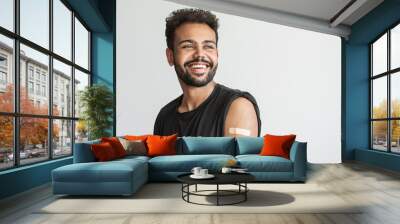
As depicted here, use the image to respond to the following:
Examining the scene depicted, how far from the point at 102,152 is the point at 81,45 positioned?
3413mm

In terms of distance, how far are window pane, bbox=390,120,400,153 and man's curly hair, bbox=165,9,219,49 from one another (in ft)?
13.9

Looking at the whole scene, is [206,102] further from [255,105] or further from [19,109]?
[19,109]

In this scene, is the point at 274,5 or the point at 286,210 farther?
the point at 274,5

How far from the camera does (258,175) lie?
5.88 meters

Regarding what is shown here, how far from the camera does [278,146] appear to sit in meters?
6.32

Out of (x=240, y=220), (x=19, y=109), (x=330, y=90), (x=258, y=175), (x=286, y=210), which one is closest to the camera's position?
(x=240, y=220)

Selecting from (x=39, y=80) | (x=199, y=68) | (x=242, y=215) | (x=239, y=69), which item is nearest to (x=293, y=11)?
(x=239, y=69)

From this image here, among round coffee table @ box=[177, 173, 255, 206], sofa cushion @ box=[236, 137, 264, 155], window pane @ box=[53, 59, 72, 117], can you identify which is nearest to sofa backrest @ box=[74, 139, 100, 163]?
window pane @ box=[53, 59, 72, 117]

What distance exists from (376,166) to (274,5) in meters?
4.13

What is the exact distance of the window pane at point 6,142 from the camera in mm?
4752

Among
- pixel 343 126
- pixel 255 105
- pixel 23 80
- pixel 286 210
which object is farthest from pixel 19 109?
pixel 343 126

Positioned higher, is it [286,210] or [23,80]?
[23,80]

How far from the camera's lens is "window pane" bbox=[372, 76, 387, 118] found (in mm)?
8414

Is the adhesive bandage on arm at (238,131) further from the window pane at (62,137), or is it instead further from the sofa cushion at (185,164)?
the window pane at (62,137)
